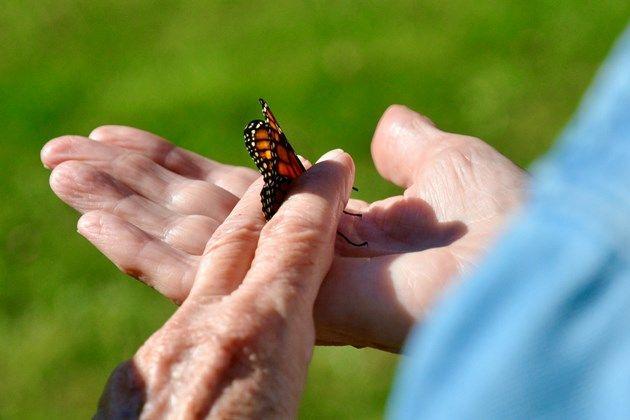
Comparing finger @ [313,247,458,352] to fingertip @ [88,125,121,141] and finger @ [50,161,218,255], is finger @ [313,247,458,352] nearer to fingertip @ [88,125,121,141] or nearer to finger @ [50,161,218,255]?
finger @ [50,161,218,255]

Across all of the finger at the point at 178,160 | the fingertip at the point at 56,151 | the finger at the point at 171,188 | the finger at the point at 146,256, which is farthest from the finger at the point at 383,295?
the fingertip at the point at 56,151

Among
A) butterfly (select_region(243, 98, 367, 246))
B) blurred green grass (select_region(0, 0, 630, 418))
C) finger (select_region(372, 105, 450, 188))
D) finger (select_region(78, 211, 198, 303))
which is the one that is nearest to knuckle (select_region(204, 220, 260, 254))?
butterfly (select_region(243, 98, 367, 246))

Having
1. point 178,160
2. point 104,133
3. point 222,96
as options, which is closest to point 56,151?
point 104,133

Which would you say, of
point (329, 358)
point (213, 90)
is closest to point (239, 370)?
point (329, 358)

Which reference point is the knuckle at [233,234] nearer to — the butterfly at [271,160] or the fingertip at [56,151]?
the butterfly at [271,160]

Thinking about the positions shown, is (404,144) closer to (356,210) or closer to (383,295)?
(356,210)

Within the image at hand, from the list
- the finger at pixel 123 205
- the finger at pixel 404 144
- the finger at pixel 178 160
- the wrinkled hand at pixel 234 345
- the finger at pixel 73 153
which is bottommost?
the wrinkled hand at pixel 234 345
